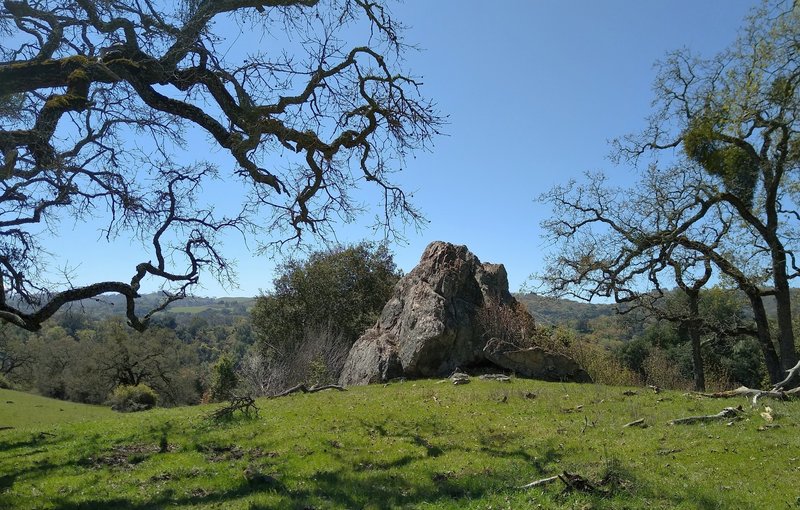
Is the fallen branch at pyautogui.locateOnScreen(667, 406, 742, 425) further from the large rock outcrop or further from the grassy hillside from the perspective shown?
the grassy hillside

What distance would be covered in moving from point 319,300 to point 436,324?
18.2 m

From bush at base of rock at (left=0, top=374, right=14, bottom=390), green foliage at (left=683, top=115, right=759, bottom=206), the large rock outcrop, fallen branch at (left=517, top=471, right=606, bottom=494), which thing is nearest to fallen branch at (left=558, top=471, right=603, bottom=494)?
fallen branch at (left=517, top=471, right=606, bottom=494)

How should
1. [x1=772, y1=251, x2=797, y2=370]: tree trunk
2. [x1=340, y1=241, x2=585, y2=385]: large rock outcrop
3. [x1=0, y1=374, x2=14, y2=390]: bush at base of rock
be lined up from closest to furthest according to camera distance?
[x1=772, y1=251, x2=797, y2=370]: tree trunk < [x1=340, y1=241, x2=585, y2=385]: large rock outcrop < [x1=0, y1=374, x2=14, y2=390]: bush at base of rock

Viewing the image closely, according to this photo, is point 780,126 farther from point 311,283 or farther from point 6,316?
point 311,283

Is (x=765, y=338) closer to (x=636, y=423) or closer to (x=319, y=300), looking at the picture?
(x=636, y=423)

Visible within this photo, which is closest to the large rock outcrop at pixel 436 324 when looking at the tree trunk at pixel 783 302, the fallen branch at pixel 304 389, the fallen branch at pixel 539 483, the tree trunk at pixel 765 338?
the fallen branch at pixel 304 389

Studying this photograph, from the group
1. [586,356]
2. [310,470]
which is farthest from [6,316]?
[586,356]

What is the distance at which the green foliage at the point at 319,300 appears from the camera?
42.2 meters

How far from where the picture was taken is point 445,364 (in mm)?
26375

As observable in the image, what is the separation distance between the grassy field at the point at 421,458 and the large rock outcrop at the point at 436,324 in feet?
30.5

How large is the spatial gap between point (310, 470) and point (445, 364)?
1705 centimetres

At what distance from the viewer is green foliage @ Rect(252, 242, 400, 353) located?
42219 millimetres

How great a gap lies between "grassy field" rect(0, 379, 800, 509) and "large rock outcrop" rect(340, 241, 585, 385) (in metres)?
9.30

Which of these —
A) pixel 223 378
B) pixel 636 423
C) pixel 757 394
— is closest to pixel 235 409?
pixel 636 423
